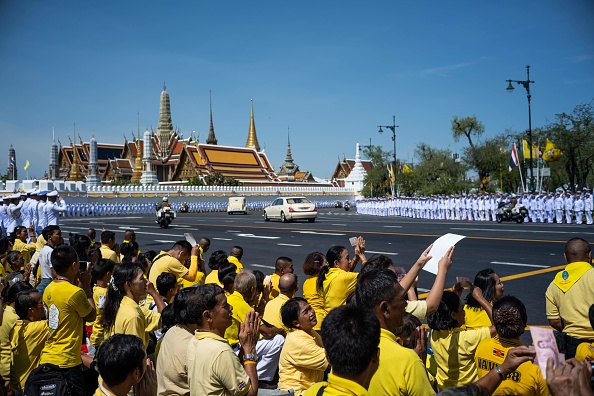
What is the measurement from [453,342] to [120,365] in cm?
247

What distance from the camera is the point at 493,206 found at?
A: 111 feet

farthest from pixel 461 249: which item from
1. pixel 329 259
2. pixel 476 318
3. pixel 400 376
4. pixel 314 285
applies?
pixel 400 376

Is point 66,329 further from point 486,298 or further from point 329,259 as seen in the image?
point 486,298

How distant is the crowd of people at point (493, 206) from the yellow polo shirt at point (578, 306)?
26270mm

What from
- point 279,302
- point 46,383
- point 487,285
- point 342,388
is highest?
point 487,285

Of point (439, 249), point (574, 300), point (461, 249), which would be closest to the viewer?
point (439, 249)

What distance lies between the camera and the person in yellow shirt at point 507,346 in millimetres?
3156

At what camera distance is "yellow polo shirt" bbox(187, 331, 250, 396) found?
3.38 metres

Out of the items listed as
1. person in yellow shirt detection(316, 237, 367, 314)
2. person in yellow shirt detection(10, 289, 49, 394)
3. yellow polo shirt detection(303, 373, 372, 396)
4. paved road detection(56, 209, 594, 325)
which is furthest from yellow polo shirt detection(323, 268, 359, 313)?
paved road detection(56, 209, 594, 325)

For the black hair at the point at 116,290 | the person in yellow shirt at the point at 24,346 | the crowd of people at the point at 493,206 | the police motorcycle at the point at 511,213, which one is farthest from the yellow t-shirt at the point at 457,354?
the police motorcycle at the point at 511,213

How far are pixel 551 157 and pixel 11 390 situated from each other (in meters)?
41.4

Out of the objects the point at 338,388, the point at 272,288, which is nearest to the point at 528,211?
the point at 272,288

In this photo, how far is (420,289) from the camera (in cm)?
1094

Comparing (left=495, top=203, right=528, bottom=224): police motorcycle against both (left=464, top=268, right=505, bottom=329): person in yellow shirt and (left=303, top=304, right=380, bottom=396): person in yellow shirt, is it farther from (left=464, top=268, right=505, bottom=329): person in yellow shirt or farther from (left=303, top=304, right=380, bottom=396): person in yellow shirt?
(left=303, top=304, right=380, bottom=396): person in yellow shirt
